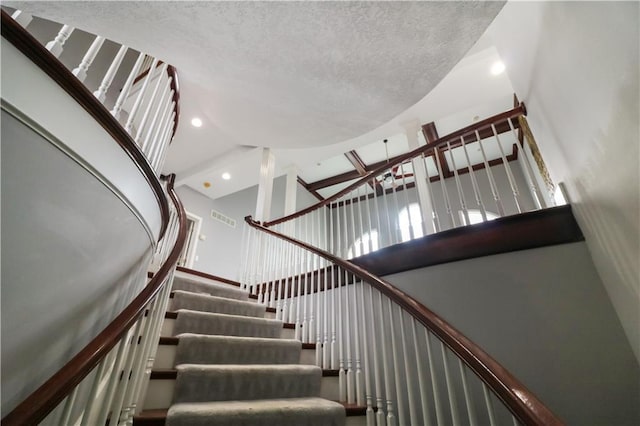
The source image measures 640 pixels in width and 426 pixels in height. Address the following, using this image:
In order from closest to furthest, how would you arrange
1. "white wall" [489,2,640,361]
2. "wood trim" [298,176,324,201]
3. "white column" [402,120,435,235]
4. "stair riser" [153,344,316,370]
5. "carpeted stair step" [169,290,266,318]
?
"white wall" [489,2,640,361] → "stair riser" [153,344,316,370] → "carpeted stair step" [169,290,266,318] → "white column" [402,120,435,235] → "wood trim" [298,176,324,201]

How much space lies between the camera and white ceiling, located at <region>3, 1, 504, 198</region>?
1732 mm

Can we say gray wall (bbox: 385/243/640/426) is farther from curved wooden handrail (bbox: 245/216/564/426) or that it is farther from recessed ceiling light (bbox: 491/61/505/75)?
recessed ceiling light (bbox: 491/61/505/75)

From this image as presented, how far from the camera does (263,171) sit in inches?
179

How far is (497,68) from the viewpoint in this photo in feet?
12.0

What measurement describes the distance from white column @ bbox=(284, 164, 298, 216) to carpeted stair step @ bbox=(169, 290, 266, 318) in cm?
231

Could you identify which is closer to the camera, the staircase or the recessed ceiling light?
the staircase

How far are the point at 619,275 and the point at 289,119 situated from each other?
2773 mm

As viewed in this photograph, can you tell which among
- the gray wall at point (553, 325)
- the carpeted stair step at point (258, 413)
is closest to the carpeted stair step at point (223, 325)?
the carpeted stair step at point (258, 413)

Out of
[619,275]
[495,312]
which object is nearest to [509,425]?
[495,312]

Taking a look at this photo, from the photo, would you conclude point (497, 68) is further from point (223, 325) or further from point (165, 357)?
point (165, 357)

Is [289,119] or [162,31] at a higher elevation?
[289,119]

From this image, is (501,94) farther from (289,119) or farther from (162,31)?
(162,31)

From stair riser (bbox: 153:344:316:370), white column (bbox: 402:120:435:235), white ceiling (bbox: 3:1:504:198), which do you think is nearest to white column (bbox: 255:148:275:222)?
white ceiling (bbox: 3:1:504:198)

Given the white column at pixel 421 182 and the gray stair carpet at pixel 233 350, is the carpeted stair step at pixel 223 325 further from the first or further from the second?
the white column at pixel 421 182
